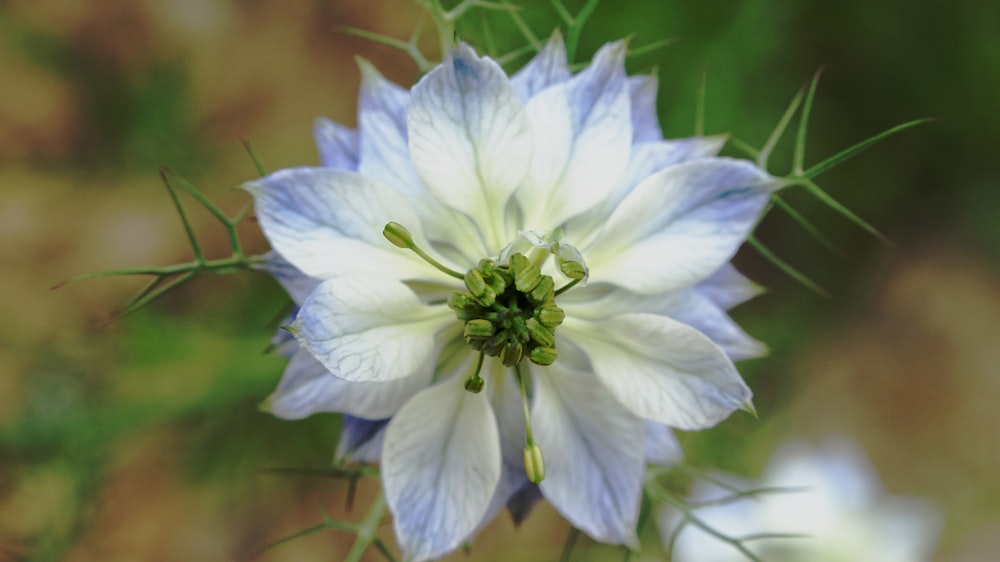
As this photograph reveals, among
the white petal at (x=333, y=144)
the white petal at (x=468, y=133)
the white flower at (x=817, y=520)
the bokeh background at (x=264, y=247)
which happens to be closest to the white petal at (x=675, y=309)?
the white petal at (x=468, y=133)

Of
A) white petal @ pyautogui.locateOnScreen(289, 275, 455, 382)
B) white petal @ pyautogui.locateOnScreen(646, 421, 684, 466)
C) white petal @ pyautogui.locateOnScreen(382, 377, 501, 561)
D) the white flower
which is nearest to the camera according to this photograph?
white petal @ pyautogui.locateOnScreen(289, 275, 455, 382)

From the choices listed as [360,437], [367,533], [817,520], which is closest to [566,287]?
[360,437]

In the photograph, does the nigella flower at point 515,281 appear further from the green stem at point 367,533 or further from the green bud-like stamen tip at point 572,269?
the green stem at point 367,533

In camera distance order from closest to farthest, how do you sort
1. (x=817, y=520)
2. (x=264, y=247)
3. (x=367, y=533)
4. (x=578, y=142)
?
1. (x=578, y=142)
2. (x=367, y=533)
3. (x=817, y=520)
4. (x=264, y=247)

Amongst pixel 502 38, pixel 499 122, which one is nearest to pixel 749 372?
pixel 502 38

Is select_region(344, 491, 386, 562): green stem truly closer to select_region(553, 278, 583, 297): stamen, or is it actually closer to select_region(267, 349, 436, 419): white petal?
select_region(267, 349, 436, 419): white petal

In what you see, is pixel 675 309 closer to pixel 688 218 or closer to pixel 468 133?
pixel 688 218

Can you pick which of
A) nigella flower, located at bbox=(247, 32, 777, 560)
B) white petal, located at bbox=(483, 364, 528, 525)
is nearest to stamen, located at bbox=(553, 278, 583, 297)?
nigella flower, located at bbox=(247, 32, 777, 560)
